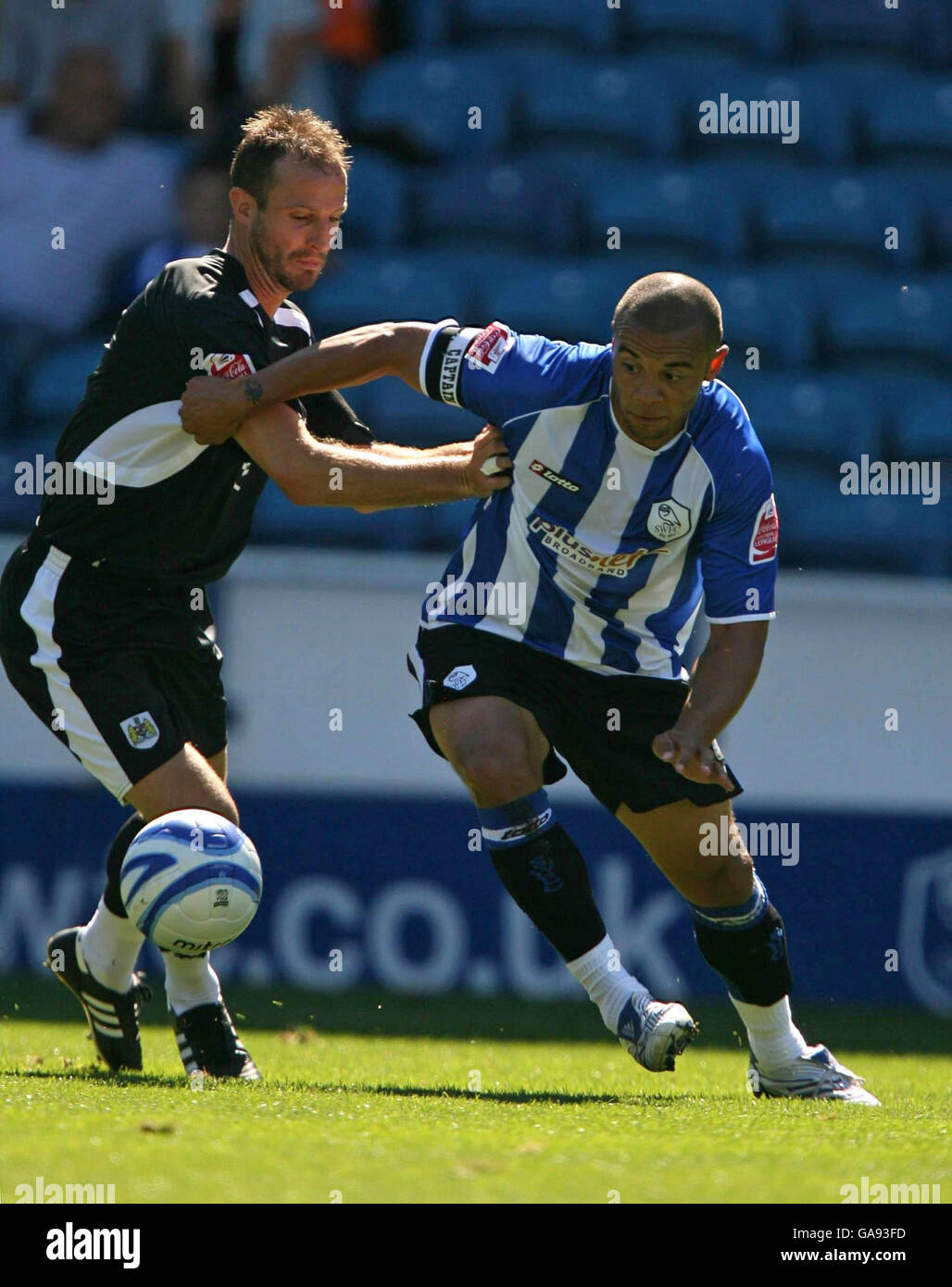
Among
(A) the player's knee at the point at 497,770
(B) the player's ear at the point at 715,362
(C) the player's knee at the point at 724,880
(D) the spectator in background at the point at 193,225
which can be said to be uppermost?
(D) the spectator in background at the point at 193,225

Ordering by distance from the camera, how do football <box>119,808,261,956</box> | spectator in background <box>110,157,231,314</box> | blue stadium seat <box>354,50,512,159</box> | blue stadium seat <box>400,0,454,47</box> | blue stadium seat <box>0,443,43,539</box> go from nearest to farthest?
football <box>119,808,261,956</box>
blue stadium seat <box>0,443,43,539</box>
spectator in background <box>110,157,231,314</box>
blue stadium seat <box>354,50,512,159</box>
blue stadium seat <box>400,0,454,47</box>

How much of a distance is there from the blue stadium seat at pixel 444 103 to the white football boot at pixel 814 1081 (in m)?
6.92

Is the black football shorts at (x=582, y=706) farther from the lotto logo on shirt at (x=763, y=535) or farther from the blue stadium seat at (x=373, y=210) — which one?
the blue stadium seat at (x=373, y=210)

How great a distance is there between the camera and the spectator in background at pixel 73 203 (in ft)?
31.5

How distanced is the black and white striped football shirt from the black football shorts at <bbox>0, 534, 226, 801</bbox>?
0.07 meters

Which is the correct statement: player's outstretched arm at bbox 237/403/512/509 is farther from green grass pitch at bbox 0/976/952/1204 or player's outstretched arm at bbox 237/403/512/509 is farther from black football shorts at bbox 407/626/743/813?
green grass pitch at bbox 0/976/952/1204

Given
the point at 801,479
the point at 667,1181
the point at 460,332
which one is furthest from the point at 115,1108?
the point at 801,479

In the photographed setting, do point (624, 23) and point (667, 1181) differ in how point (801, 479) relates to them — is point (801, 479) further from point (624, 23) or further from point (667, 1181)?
point (667, 1181)

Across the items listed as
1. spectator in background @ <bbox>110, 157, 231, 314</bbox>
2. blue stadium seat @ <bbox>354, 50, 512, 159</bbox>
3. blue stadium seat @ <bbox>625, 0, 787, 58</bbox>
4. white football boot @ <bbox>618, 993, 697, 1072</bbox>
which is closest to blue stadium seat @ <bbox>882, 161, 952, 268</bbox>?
blue stadium seat @ <bbox>625, 0, 787, 58</bbox>

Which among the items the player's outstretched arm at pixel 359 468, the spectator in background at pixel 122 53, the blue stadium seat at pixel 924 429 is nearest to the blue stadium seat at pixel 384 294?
the spectator in background at pixel 122 53

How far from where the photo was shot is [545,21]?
11062mm

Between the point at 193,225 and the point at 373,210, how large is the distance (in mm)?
1314

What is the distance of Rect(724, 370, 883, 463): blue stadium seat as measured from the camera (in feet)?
29.8

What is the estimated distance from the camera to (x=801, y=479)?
9039mm
